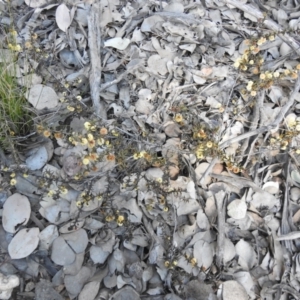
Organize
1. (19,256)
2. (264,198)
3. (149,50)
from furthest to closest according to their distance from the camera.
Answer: (149,50) < (264,198) < (19,256)

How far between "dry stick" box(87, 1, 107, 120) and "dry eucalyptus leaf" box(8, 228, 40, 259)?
440 millimetres

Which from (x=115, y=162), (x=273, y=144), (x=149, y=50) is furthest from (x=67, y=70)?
(x=273, y=144)

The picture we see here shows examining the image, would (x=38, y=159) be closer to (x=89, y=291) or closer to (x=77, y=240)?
(x=77, y=240)

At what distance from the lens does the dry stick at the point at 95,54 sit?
1432mm

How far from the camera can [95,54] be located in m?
1.48

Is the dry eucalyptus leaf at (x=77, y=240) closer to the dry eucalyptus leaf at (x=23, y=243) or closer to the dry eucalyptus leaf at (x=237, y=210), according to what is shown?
the dry eucalyptus leaf at (x=23, y=243)

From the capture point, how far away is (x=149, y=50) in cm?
151

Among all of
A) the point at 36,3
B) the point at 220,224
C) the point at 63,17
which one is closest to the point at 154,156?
the point at 220,224

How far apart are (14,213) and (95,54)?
610 millimetres

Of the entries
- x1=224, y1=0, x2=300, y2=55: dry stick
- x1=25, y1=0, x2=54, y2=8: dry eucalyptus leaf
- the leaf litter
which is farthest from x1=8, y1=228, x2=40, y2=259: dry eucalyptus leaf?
x1=224, y1=0, x2=300, y2=55: dry stick

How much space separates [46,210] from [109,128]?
1.09 feet

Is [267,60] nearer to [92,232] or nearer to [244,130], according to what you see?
[244,130]

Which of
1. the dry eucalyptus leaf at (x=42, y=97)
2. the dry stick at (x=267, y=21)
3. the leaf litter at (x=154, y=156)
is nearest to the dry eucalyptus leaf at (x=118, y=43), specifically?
the leaf litter at (x=154, y=156)

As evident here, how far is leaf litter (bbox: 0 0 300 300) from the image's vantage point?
4.23 feet
